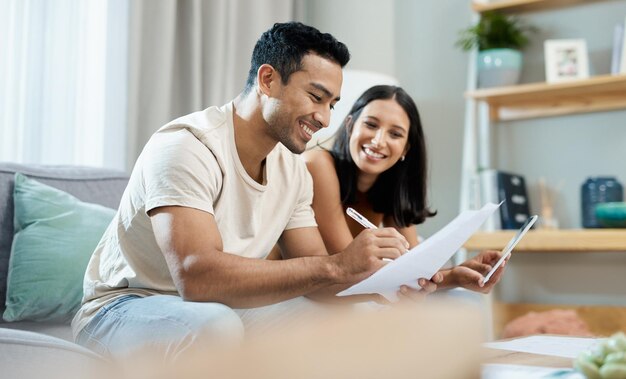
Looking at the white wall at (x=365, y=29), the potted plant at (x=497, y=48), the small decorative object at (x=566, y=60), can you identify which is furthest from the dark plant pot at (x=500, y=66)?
the white wall at (x=365, y=29)

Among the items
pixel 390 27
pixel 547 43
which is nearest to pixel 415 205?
pixel 547 43

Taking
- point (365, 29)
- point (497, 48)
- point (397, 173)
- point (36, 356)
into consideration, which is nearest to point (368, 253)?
point (36, 356)

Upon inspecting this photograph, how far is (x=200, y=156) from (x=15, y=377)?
503mm

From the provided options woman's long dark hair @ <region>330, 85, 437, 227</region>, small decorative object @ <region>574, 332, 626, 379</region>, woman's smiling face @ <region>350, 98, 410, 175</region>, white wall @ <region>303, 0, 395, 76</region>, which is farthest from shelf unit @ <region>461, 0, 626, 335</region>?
small decorative object @ <region>574, 332, 626, 379</region>

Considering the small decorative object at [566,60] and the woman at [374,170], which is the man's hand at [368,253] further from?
the small decorative object at [566,60]

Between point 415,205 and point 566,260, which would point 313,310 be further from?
point 566,260

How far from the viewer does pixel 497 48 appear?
302cm

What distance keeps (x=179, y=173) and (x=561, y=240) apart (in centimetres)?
191

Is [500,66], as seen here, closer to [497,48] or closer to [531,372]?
[497,48]

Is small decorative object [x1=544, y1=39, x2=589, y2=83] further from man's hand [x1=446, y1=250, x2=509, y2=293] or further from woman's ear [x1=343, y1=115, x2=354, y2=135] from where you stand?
man's hand [x1=446, y1=250, x2=509, y2=293]

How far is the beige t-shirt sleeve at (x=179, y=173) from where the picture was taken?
119cm

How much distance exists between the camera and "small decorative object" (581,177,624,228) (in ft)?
9.22

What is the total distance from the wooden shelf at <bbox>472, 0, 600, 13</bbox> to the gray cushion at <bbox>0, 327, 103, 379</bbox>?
258 centimetres

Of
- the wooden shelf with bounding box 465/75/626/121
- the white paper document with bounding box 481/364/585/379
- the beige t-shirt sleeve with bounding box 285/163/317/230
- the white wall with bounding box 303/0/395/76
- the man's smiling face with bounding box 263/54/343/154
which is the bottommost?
the white paper document with bounding box 481/364/585/379
